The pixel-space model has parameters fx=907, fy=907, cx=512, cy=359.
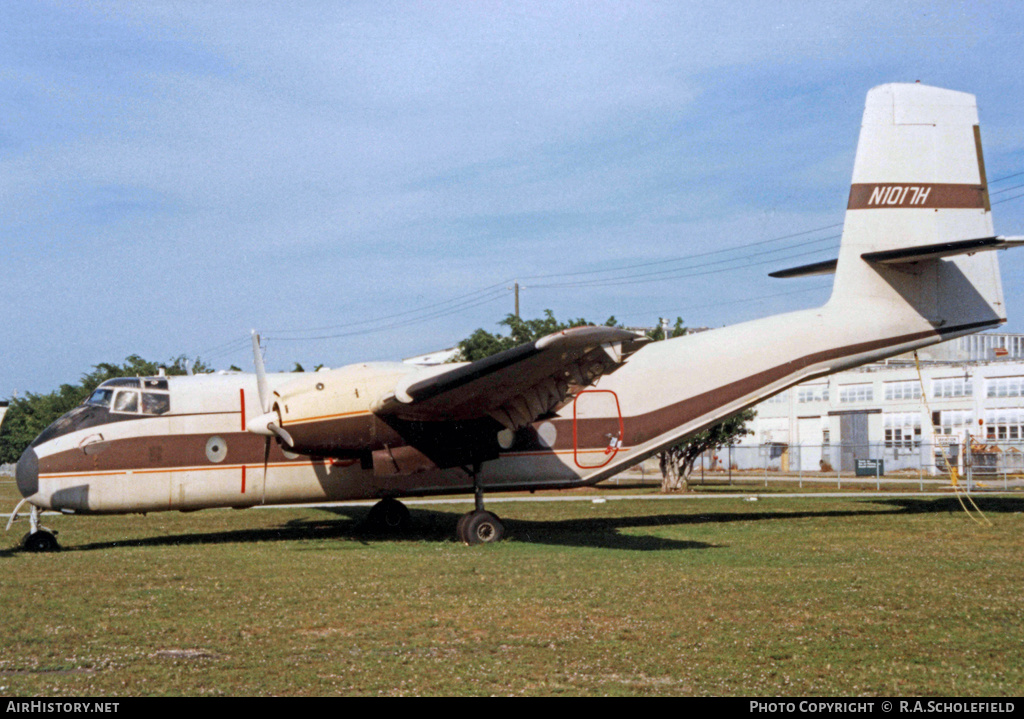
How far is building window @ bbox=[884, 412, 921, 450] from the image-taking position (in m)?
64.1

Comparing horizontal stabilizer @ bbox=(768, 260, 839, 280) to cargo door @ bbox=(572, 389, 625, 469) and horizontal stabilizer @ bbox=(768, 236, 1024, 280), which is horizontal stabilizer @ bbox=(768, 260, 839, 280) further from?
cargo door @ bbox=(572, 389, 625, 469)

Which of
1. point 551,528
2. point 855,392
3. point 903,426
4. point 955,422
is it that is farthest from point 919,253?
point 855,392

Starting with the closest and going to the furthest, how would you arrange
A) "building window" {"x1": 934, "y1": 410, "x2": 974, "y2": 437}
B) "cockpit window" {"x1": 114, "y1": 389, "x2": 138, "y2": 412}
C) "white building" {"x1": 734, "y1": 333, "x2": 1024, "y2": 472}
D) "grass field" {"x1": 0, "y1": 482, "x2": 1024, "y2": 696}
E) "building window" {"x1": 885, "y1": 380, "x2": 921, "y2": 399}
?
1. "grass field" {"x1": 0, "y1": 482, "x2": 1024, "y2": 696}
2. "cockpit window" {"x1": 114, "y1": 389, "x2": 138, "y2": 412}
3. "white building" {"x1": 734, "y1": 333, "x2": 1024, "y2": 472}
4. "building window" {"x1": 934, "y1": 410, "x2": 974, "y2": 437}
5. "building window" {"x1": 885, "y1": 380, "x2": 921, "y2": 399}

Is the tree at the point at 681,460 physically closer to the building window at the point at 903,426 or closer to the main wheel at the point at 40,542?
the main wheel at the point at 40,542

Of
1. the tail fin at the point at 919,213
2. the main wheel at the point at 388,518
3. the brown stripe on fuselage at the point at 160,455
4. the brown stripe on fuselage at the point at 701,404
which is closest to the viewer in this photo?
the brown stripe on fuselage at the point at 160,455

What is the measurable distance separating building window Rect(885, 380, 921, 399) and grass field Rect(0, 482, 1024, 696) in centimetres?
5041

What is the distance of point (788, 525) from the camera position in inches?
765

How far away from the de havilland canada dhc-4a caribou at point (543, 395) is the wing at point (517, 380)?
0.13 ft

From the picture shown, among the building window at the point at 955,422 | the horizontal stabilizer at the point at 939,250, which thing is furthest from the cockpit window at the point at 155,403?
the building window at the point at 955,422

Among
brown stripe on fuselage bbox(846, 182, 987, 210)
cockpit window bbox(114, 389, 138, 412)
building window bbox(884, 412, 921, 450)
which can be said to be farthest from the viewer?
building window bbox(884, 412, 921, 450)

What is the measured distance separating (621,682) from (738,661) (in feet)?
4.03

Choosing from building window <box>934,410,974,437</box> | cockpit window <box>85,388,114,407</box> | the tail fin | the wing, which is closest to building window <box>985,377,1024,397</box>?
building window <box>934,410,974,437</box>

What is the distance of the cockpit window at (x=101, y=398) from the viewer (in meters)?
16.5

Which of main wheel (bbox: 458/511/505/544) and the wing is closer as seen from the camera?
the wing
